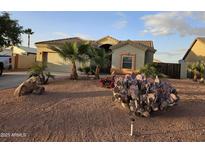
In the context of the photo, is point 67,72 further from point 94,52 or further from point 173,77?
point 173,77

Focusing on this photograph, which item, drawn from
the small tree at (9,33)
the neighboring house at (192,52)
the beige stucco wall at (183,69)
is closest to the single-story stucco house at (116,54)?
the beige stucco wall at (183,69)

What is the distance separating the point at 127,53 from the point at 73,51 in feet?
9.41

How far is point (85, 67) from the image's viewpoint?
51.7ft

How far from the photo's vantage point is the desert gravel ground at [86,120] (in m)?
6.14

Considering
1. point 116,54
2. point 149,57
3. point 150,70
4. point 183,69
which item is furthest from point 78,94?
point 183,69

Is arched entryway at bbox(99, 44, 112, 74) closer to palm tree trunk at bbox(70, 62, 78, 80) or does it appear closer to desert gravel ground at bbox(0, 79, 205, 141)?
palm tree trunk at bbox(70, 62, 78, 80)

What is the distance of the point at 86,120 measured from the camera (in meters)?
7.04

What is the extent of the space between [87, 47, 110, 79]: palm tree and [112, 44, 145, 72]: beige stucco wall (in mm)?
451

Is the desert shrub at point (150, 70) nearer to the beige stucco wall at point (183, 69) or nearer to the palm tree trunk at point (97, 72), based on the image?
the beige stucco wall at point (183, 69)

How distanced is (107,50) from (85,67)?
6.98ft

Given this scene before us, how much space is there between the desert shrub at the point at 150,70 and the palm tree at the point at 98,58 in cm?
236

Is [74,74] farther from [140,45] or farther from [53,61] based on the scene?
[140,45]
